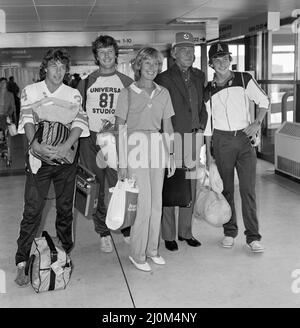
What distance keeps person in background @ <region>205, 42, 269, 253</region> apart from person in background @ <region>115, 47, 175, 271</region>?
0.48m

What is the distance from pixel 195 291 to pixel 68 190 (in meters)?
1.09

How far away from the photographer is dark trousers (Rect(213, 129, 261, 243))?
12.6 feet

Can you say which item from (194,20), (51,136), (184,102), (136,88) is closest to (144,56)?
(136,88)

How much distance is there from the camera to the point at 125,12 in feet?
25.7

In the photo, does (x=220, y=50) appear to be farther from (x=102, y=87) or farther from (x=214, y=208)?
(x=214, y=208)

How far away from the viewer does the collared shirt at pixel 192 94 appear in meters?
3.83

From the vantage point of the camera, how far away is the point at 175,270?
11.7 ft

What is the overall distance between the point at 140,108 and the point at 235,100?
2.69 feet

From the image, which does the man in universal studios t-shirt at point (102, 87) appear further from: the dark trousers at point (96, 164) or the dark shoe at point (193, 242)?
the dark shoe at point (193, 242)

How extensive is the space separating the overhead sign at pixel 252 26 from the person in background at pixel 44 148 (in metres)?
5.42

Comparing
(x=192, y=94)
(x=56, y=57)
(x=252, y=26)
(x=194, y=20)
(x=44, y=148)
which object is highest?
(x=194, y=20)

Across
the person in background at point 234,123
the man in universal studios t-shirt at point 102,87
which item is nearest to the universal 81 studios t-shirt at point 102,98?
the man in universal studios t-shirt at point 102,87

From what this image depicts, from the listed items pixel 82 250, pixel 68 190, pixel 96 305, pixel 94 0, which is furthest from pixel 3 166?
pixel 96 305

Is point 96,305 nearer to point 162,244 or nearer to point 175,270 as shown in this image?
point 175,270
